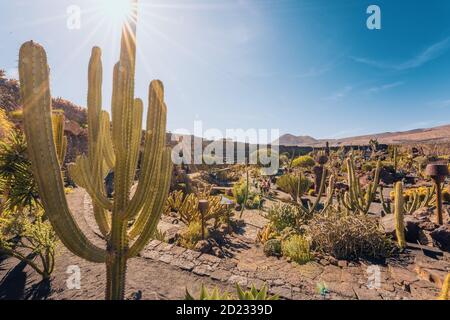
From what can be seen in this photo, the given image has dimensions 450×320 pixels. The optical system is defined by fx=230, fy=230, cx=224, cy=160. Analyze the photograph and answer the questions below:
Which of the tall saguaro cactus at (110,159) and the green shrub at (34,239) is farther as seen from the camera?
the green shrub at (34,239)

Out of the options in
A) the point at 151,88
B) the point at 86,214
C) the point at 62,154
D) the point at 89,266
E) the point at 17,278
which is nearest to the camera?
the point at 151,88

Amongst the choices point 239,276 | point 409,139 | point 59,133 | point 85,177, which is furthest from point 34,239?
point 409,139

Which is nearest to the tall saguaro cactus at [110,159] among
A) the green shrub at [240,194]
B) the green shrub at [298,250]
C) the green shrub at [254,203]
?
the green shrub at [298,250]

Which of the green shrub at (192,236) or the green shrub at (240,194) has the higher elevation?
the green shrub at (240,194)

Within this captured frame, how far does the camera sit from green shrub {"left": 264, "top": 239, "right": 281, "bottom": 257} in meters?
5.50

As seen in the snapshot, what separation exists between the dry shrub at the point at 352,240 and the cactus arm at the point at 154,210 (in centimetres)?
424

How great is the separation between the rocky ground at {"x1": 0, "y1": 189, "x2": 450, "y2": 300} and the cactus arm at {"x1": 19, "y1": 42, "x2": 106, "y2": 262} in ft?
6.66

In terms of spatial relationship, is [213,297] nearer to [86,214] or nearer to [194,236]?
[194,236]

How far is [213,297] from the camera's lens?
2.52 metres

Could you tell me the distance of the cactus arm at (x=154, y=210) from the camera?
104 inches

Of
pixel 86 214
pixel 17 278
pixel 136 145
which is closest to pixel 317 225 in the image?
pixel 136 145

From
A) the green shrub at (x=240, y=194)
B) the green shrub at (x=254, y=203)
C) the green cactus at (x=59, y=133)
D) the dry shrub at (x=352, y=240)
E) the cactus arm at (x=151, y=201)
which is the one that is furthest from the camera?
the green shrub at (x=240, y=194)

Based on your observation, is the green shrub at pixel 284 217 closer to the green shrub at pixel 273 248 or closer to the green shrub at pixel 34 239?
the green shrub at pixel 273 248
